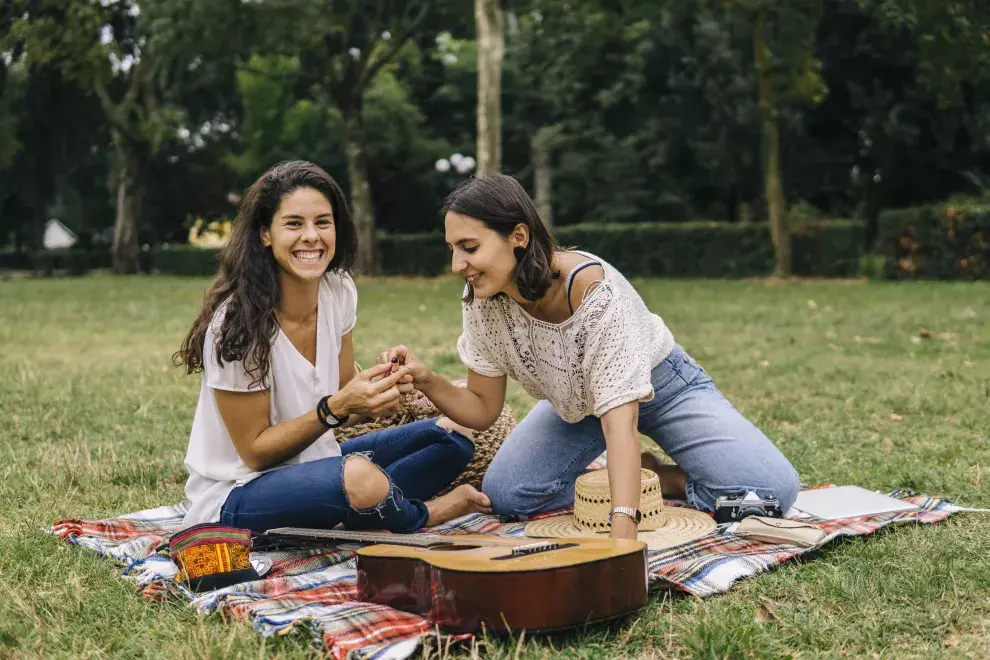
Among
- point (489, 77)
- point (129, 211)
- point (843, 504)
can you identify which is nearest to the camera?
point (843, 504)

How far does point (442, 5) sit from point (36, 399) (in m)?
18.1

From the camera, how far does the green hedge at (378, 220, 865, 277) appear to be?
23031 mm

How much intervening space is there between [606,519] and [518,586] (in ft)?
3.89

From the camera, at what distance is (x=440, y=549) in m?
3.26

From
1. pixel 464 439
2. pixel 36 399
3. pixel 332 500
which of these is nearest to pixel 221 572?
pixel 332 500

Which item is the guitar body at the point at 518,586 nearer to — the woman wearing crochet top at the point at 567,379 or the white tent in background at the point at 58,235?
the woman wearing crochet top at the point at 567,379

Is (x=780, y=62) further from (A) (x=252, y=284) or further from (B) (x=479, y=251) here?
(A) (x=252, y=284)

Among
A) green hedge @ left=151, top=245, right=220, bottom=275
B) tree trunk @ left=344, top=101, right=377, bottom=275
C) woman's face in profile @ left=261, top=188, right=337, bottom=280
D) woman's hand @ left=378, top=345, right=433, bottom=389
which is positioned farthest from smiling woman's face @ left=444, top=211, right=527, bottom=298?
green hedge @ left=151, top=245, right=220, bottom=275

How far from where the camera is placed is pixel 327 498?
12.0 ft

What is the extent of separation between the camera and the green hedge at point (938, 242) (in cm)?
1920

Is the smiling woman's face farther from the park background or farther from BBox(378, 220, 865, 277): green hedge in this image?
BBox(378, 220, 865, 277): green hedge

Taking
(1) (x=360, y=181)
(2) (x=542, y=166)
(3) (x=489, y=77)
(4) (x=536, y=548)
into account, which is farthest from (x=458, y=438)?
(2) (x=542, y=166)

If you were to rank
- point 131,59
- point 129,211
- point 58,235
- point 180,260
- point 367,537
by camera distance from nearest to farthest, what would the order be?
point 367,537 < point 129,211 < point 131,59 < point 180,260 < point 58,235

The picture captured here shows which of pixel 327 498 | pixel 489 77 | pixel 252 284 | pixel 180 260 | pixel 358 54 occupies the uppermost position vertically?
pixel 358 54
